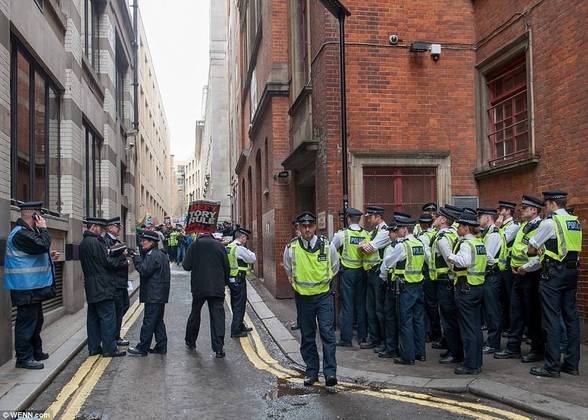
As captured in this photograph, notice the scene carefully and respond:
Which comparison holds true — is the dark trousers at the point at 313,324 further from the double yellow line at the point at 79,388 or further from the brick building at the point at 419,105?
the brick building at the point at 419,105

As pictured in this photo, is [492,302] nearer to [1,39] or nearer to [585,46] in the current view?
[585,46]

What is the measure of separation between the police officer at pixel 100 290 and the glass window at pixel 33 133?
1.99m

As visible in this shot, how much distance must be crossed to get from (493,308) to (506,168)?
2.83 metres

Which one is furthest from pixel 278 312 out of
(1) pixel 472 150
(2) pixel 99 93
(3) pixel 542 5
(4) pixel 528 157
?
(2) pixel 99 93

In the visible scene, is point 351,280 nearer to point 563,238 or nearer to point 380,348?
point 380,348

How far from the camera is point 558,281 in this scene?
676cm

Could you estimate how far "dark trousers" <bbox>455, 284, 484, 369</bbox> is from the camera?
270 inches

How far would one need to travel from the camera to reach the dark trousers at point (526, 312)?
756cm

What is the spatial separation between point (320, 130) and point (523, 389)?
21.3ft

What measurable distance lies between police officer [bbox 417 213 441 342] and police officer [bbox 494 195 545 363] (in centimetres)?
112

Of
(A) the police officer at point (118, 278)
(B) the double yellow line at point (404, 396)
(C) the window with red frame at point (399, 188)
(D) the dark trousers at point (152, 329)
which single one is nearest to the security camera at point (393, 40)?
(C) the window with red frame at point (399, 188)

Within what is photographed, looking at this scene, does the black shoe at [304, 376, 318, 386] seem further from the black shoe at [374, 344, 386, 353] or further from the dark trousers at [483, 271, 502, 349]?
the dark trousers at [483, 271, 502, 349]

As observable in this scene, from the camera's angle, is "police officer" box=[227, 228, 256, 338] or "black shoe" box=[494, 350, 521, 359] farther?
"police officer" box=[227, 228, 256, 338]

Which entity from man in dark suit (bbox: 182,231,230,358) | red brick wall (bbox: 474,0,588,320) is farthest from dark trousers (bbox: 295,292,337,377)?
red brick wall (bbox: 474,0,588,320)
